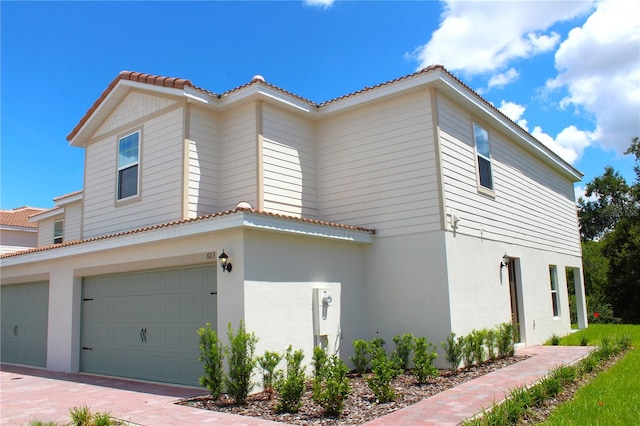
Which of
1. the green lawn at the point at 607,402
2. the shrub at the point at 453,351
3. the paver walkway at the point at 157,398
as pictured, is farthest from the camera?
the shrub at the point at 453,351

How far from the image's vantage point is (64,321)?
490 inches

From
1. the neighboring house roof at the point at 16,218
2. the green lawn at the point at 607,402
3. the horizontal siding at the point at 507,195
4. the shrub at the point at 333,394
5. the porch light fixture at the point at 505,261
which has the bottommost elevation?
the green lawn at the point at 607,402

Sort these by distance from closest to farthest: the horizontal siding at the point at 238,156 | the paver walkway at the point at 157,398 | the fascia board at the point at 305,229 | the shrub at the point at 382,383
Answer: the paver walkway at the point at 157,398
the shrub at the point at 382,383
the fascia board at the point at 305,229
the horizontal siding at the point at 238,156

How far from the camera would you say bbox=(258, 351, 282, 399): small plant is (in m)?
8.38

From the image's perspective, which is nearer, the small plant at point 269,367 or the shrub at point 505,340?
the small plant at point 269,367

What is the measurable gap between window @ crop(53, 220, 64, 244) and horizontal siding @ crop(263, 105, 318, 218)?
13.9 meters

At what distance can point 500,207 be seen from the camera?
44.2 ft

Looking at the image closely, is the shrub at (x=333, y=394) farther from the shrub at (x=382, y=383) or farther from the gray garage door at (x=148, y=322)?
the gray garage door at (x=148, y=322)

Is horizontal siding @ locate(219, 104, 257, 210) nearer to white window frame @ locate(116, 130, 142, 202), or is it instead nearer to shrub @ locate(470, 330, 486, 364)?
white window frame @ locate(116, 130, 142, 202)

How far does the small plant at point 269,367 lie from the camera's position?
27.5 feet

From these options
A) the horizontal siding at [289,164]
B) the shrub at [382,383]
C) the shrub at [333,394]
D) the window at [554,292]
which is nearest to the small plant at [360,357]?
the shrub at [382,383]

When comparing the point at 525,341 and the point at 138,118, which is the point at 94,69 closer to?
the point at 138,118

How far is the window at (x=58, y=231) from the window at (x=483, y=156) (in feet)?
56.4

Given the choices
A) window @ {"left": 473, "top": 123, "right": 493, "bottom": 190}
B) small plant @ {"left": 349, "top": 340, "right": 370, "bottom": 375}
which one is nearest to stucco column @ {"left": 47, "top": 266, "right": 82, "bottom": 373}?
small plant @ {"left": 349, "top": 340, "right": 370, "bottom": 375}
